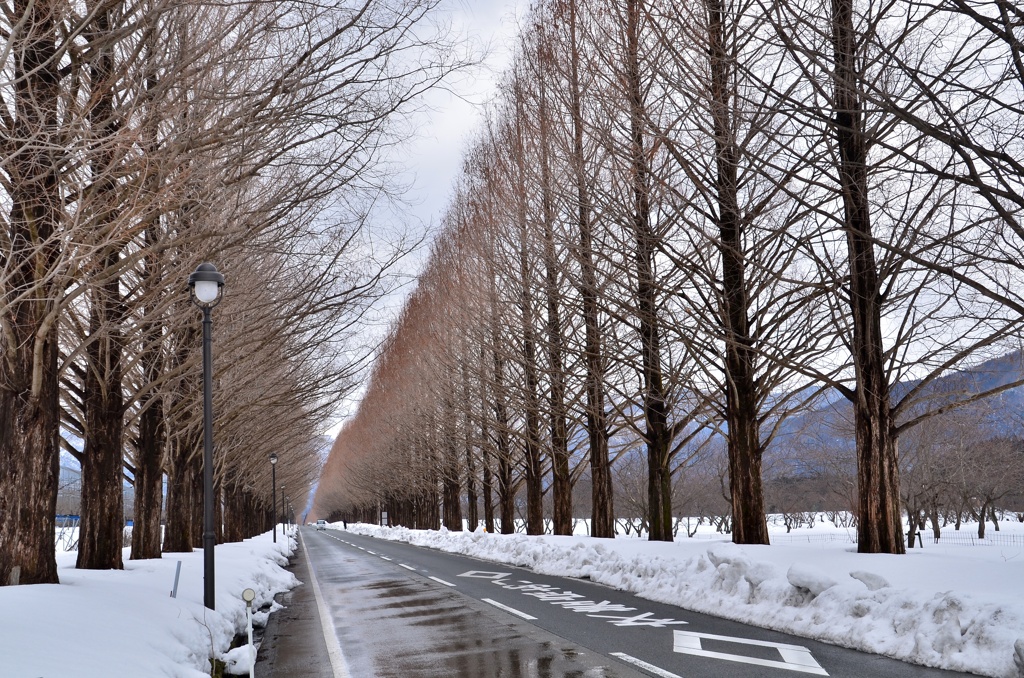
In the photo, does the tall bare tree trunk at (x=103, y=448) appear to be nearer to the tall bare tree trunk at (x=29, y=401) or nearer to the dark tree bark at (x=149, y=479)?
the tall bare tree trunk at (x=29, y=401)

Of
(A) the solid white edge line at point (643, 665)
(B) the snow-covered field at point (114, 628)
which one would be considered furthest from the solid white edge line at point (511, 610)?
(B) the snow-covered field at point (114, 628)

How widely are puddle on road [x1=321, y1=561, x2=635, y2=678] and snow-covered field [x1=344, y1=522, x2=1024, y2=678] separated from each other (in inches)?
98.6

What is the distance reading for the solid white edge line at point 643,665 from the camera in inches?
239

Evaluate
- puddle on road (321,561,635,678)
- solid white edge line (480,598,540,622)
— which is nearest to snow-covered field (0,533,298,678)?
puddle on road (321,561,635,678)

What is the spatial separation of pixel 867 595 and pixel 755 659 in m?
1.73

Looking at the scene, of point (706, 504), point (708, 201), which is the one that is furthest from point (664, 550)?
point (706, 504)

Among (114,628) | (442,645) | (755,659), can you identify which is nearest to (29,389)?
(114,628)

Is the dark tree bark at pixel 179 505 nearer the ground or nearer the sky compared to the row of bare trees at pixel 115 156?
nearer the ground

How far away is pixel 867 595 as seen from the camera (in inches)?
296

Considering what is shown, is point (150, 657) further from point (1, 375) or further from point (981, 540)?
point (981, 540)

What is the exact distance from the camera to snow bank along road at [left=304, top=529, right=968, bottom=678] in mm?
6344

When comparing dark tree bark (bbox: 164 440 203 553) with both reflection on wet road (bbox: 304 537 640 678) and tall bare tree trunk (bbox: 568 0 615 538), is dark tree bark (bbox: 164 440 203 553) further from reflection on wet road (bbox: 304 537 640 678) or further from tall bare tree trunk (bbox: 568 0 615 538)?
tall bare tree trunk (bbox: 568 0 615 538)

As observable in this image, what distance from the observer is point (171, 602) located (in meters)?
8.20

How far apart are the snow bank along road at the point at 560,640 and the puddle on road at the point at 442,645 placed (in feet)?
0.04
